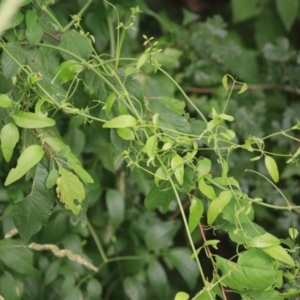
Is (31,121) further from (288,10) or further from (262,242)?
(288,10)

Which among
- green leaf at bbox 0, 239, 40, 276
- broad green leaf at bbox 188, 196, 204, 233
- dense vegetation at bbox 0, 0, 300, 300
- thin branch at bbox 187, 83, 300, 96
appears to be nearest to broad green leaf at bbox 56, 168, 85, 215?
dense vegetation at bbox 0, 0, 300, 300

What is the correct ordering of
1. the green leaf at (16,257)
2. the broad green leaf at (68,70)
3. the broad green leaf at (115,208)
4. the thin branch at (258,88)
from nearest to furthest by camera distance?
the broad green leaf at (68,70), the green leaf at (16,257), the broad green leaf at (115,208), the thin branch at (258,88)

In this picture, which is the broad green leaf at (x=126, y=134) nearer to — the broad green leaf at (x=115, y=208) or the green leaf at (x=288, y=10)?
the broad green leaf at (x=115, y=208)

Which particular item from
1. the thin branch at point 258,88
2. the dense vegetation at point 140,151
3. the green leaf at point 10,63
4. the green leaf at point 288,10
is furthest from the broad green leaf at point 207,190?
the green leaf at point 288,10

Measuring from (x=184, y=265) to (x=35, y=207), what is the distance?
46cm

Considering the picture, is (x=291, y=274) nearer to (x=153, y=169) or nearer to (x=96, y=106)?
(x=153, y=169)

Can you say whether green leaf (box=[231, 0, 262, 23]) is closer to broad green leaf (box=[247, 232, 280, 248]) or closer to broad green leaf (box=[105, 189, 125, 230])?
broad green leaf (box=[105, 189, 125, 230])

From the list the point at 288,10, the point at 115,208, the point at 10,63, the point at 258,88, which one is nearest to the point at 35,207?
the point at 10,63

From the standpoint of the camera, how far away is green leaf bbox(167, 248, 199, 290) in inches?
43.5

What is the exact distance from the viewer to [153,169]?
2.43 feet

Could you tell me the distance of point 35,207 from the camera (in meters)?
0.72

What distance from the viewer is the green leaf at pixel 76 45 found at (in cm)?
79

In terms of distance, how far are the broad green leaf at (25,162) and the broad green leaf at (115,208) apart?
42 cm

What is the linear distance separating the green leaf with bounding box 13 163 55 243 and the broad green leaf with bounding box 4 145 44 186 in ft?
0.15
